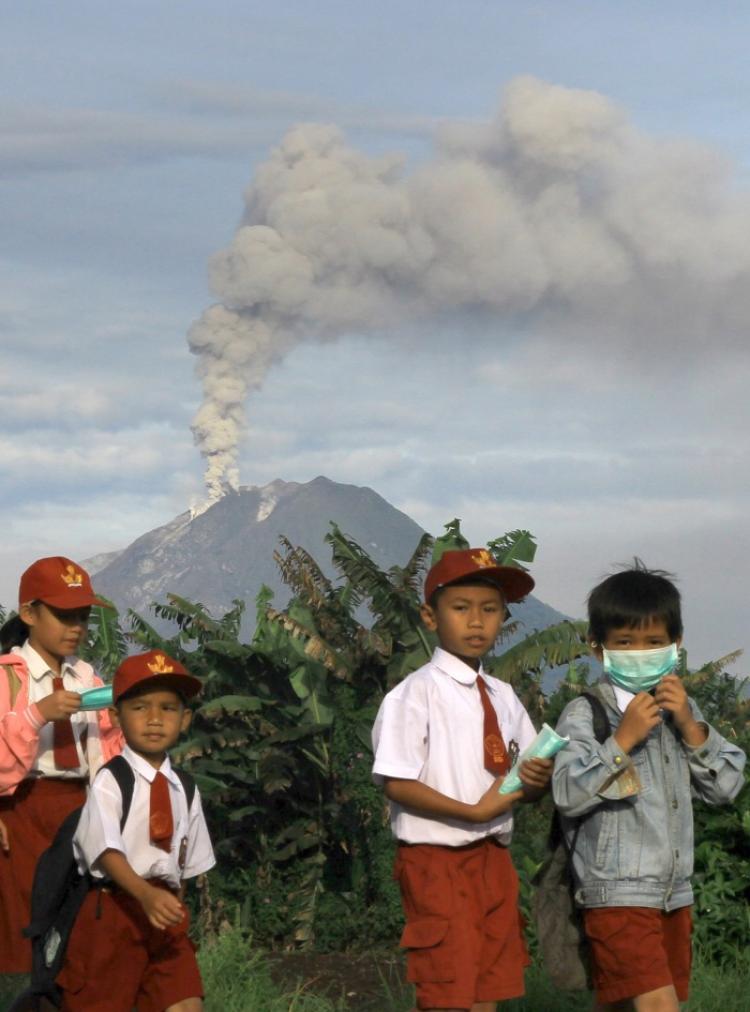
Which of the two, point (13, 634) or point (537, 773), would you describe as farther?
point (13, 634)

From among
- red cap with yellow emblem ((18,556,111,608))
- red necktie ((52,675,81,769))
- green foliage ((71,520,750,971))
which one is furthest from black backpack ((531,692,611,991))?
green foliage ((71,520,750,971))

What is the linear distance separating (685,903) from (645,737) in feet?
1.66

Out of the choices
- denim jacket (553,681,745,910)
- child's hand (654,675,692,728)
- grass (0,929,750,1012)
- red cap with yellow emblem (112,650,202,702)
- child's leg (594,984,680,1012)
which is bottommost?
grass (0,929,750,1012)

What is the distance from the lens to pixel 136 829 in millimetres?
4621

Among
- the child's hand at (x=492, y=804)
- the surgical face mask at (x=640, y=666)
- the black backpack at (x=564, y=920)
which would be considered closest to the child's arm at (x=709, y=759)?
the surgical face mask at (x=640, y=666)

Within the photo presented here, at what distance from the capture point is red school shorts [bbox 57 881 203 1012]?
183 inches

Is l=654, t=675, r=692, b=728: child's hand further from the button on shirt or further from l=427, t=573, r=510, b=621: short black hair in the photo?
the button on shirt

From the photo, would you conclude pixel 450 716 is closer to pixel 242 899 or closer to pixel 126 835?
pixel 126 835

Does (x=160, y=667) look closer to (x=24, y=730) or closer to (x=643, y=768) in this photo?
(x=24, y=730)

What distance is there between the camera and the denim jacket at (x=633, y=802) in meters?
4.38

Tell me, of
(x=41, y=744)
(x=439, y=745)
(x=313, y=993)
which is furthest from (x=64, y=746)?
(x=313, y=993)

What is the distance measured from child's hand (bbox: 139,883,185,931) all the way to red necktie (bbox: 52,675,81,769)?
3.46 ft

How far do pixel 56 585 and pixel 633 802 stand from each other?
214cm

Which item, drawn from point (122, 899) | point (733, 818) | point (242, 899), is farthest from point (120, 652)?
point (122, 899)
